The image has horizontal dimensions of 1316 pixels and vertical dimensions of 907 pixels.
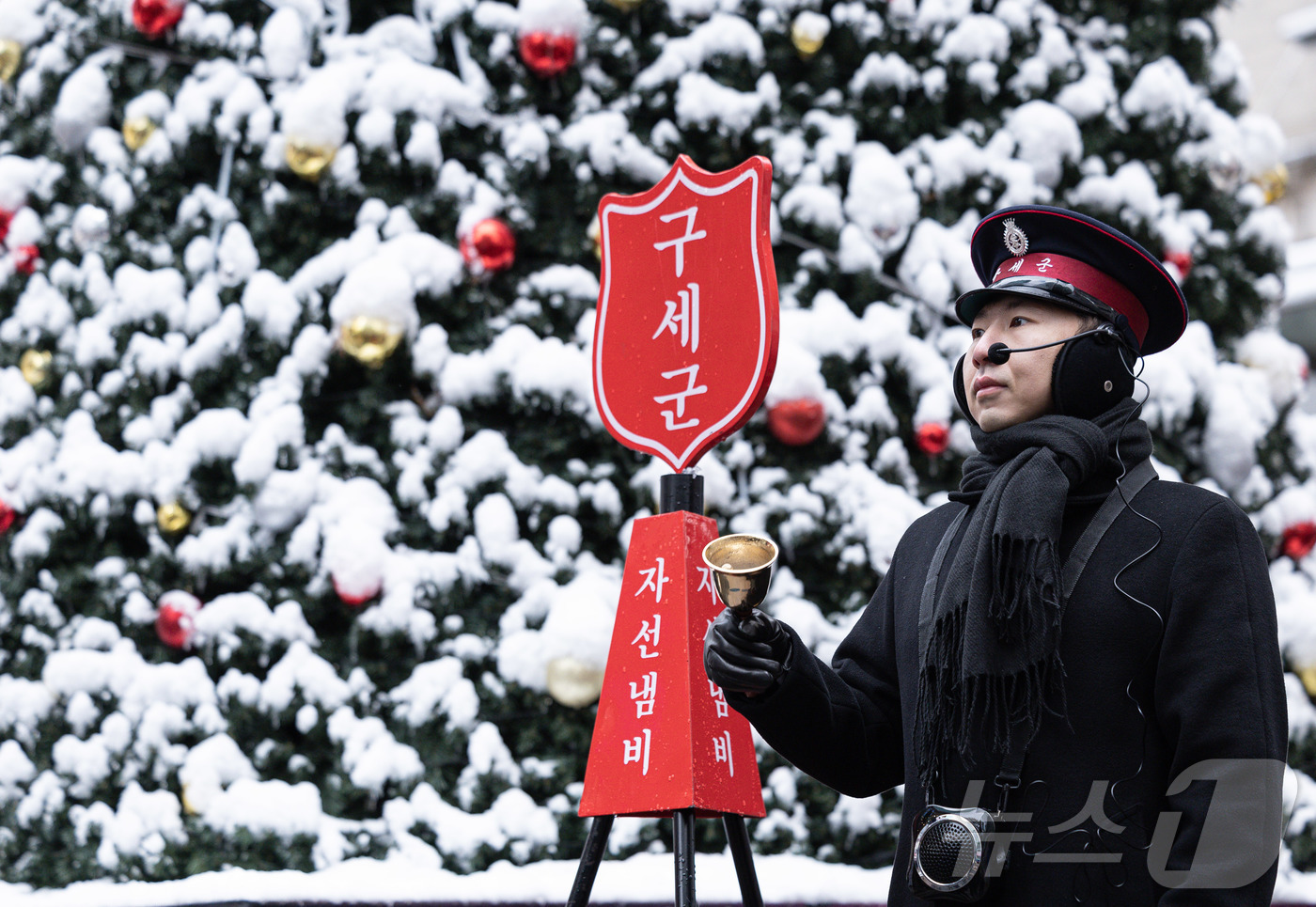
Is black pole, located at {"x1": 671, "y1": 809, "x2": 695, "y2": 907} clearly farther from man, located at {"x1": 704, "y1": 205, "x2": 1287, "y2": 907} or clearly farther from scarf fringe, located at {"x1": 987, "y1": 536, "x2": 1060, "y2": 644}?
scarf fringe, located at {"x1": 987, "y1": 536, "x2": 1060, "y2": 644}

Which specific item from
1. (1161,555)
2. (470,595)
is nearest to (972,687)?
(1161,555)

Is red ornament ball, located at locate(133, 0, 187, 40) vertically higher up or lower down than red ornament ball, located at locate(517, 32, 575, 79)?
higher up

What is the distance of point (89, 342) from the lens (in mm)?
3865

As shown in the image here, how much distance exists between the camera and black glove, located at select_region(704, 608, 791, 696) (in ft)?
5.73

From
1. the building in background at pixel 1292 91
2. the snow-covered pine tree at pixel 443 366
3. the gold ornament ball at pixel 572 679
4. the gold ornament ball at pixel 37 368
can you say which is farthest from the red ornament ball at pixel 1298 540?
the building in background at pixel 1292 91

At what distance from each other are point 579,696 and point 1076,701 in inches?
70.7

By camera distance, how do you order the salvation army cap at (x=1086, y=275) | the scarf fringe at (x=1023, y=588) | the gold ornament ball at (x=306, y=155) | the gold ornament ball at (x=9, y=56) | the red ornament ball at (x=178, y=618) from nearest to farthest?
the scarf fringe at (x=1023, y=588), the salvation army cap at (x=1086, y=275), the red ornament ball at (x=178, y=618), the gold ornament ball at (x=306, y=155), the gold ornament ball at (x=9, y=56)

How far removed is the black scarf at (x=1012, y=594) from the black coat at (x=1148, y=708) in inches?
1.6

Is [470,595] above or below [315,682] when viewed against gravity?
above

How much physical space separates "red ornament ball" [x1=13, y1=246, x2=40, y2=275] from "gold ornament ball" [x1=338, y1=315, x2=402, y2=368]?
1.39 meters

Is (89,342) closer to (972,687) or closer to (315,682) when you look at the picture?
(315,682)

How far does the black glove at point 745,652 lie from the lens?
1745mm

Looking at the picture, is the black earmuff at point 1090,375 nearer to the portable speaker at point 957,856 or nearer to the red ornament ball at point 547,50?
the portable speaker at point 957,856

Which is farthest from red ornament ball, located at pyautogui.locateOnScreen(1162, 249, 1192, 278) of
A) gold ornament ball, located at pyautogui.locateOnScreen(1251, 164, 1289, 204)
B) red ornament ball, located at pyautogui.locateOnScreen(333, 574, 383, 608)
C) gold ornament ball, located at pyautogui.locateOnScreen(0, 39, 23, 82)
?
gold ornament ball, located at pyautogui.locateOnScreen(0, 39, 23, 82)
